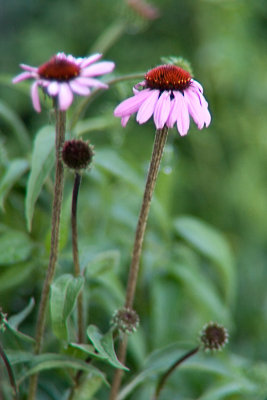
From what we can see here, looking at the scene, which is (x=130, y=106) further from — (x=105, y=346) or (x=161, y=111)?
(x=105, y=346)

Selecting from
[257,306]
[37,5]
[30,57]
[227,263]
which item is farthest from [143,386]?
[37,5]

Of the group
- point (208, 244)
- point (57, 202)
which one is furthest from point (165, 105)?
point (208, 244)

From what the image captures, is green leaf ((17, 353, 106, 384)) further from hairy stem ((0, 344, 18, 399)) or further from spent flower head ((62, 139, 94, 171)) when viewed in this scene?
spent flower head ((62, 139, 94, 171))

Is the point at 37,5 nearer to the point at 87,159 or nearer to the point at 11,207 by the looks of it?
the point at 11,207

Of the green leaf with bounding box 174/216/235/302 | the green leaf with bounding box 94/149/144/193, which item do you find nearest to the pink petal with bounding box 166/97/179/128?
the green leaf with bounding box 94/149/144/193

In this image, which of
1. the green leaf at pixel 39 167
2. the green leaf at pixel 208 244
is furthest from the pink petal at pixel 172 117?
the green leaf at pixel 208 244
